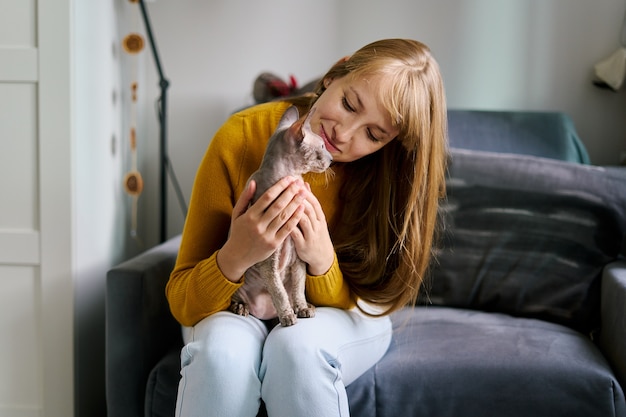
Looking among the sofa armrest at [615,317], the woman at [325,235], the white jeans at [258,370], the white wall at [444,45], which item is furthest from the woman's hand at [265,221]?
the white wall at [444,45]

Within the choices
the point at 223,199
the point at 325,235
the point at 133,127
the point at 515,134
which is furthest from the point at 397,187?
the point at 133,127

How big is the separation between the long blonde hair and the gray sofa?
0.16m

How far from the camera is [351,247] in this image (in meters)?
1.18

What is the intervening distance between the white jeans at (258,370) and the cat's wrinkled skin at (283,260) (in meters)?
0.03

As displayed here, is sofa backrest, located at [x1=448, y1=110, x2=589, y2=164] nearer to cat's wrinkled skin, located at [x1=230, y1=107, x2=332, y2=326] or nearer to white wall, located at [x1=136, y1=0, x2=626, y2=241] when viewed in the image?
white wall, located at [x1=136, y1=0, x2=626, y2=241]

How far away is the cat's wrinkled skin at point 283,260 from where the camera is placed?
896 mm

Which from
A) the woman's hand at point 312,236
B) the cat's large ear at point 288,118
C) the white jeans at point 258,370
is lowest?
the white jeans at point 258,370

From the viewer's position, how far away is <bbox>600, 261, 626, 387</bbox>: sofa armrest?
1241 millimetres

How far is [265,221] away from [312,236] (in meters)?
0.09

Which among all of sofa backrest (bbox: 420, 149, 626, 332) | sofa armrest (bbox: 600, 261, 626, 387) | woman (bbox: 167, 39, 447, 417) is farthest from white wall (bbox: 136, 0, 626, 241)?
woman (bbox: 167, 39, 447, 417)

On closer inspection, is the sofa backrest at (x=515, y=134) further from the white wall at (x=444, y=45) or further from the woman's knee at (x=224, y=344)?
the woman's knee at (x=224, y=344)

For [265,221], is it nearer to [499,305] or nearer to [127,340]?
[127,340]

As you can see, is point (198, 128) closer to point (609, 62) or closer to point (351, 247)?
point (351, 247)

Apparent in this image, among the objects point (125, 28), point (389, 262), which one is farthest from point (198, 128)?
point (389, 262)
